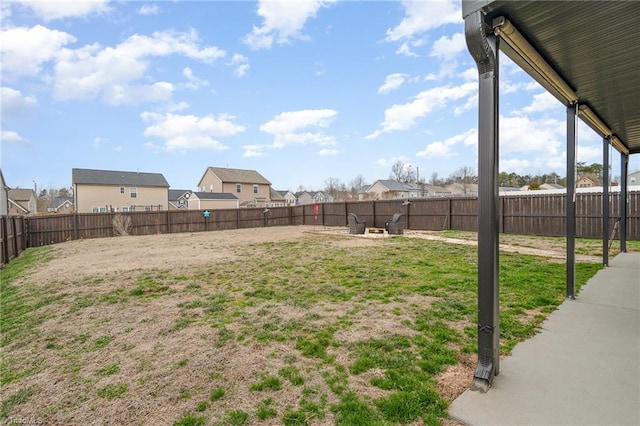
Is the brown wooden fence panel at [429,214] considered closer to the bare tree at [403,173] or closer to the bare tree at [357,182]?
the bare tree at [403,173]

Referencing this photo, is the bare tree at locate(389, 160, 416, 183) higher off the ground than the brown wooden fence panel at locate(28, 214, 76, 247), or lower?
higher

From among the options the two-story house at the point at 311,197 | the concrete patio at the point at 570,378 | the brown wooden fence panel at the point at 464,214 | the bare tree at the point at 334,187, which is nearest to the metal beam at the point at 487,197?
the concrete patio at the point at 570,378

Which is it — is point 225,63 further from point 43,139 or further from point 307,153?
point 307,153

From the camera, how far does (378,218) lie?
52.9 feet

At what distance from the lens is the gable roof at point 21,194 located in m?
36.4

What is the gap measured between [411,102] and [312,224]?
32.0ft

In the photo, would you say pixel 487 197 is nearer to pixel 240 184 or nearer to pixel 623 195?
pixel 623 195

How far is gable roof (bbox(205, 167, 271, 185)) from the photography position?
36.0 m

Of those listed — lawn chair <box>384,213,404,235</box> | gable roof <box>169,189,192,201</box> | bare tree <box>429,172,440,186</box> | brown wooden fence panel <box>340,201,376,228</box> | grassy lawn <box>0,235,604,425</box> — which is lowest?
grassy lawn <box>0,235,604,425</box>

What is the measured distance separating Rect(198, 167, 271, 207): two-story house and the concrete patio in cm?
3458

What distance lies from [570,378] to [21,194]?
53344 mm

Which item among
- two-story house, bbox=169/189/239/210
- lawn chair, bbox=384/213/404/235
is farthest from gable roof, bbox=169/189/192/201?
lawn chair, bbox=384/213/404/235

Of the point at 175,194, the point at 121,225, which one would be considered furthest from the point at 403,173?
the point at 121,225

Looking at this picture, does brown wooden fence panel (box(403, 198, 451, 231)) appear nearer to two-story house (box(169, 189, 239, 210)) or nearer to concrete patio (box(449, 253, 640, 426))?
concrete patio (box(449, 253, 640, 426))
